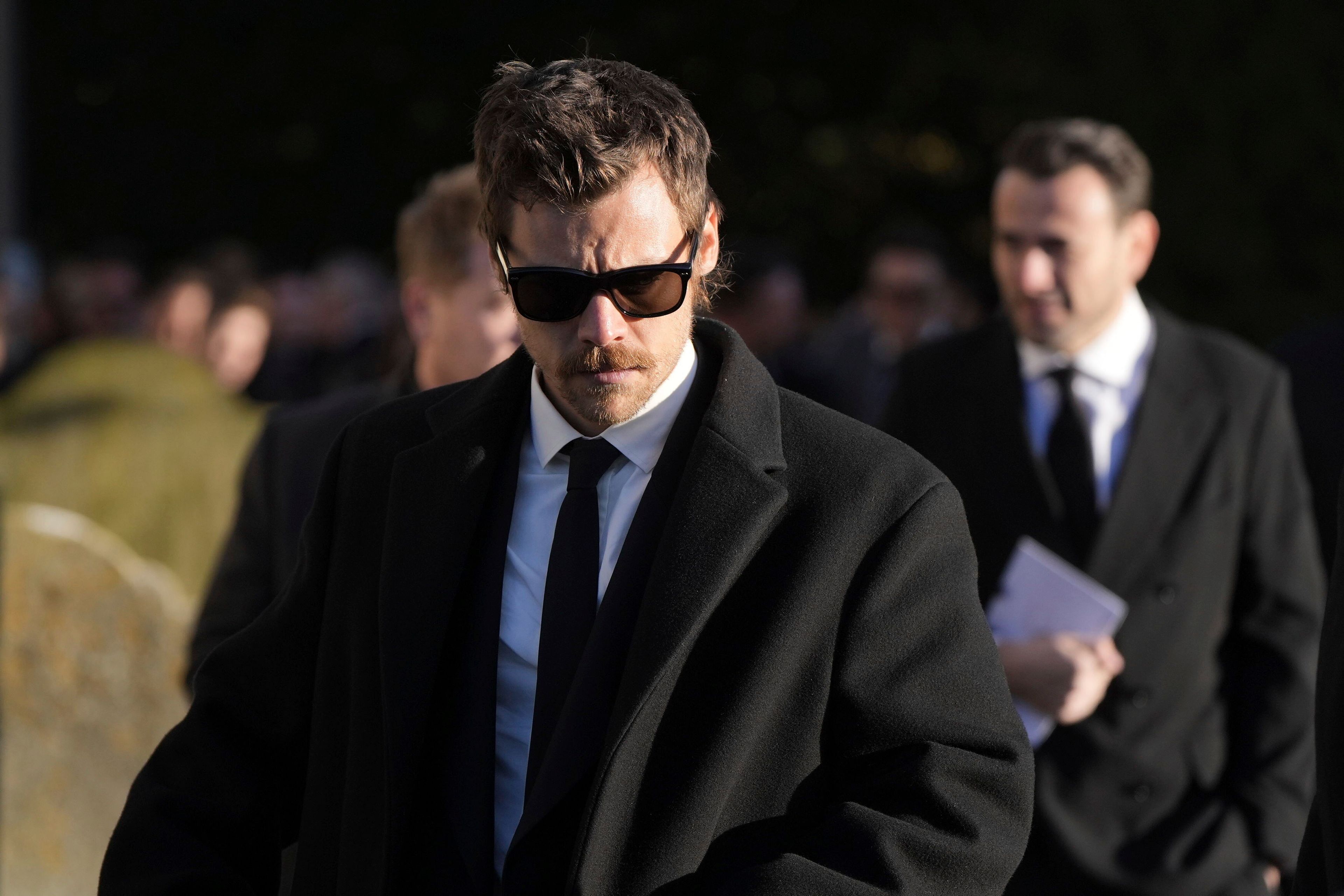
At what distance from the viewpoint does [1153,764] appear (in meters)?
3.96

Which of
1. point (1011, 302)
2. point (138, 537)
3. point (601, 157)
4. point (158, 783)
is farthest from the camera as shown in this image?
point (138, 537)

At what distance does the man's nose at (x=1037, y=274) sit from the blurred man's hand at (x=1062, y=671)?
2.80 feet

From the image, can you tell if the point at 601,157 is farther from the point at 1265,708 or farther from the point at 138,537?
the point at 138,537

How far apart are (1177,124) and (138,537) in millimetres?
8429

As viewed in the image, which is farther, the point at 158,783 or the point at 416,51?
the point at 416,51

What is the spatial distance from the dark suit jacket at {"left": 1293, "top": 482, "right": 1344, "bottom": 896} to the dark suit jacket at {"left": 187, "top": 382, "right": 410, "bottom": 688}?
2.02 metres

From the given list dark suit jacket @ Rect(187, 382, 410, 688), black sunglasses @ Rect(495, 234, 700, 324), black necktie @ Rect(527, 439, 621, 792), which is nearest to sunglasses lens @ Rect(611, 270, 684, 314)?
black sunglasses @ Rect(495, 234, 700, 324)

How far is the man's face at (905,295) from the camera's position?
8.05 meters

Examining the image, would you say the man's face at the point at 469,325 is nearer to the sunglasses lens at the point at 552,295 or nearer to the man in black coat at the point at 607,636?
the man in black coat at the point at 607,636

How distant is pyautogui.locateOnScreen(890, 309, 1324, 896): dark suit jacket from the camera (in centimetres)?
393

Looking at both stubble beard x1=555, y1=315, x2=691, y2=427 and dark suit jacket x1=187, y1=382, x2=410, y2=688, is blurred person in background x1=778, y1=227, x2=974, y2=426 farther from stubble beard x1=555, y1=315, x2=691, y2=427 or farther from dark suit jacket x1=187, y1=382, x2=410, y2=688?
stubble beard x1=555, y1=315, x2=691, y2=427

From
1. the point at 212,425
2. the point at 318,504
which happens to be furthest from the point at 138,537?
the point at 318,504

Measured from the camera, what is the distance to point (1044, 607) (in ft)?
12.6

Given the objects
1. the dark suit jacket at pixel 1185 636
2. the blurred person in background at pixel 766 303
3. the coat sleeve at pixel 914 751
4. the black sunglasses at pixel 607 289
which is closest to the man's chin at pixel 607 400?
the black sunglasses at pixel 607 289
